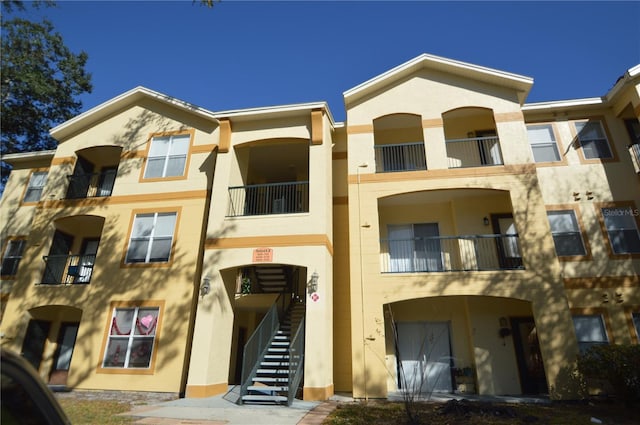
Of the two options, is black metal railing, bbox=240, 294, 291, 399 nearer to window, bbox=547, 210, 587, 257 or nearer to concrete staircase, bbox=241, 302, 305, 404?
concrete staircase, bbox=241, 302, 305, 404

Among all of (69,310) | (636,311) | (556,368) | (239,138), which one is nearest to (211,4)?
(239,138)

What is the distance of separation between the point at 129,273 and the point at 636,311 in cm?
1824

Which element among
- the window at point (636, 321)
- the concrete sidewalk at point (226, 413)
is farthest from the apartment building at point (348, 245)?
the concrete sidewalk at point (226, 413)

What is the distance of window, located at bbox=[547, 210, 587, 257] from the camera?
44.0 feet

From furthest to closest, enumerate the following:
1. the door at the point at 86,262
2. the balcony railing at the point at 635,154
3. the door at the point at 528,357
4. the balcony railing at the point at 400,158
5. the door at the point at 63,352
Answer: the balcony railing at the point at 400,158 → the door at the point at 86,262 → the door at the point at 63,352 → the balcony railing at the point at 635,154 → the door at the point at 528,357

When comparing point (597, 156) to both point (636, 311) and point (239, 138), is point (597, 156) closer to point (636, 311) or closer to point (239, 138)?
point (636, 311)

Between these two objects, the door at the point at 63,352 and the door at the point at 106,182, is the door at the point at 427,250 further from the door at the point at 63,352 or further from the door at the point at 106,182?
the door at the point at 63,352

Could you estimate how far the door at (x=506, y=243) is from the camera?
13586mm

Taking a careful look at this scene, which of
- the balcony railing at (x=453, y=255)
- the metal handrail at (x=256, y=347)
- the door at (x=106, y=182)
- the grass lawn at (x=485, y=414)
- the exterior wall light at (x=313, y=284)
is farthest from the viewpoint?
the door at (x=106, y=182)

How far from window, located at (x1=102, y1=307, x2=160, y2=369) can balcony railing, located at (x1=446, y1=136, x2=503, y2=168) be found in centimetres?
1310

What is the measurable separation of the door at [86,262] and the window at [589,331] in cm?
1860

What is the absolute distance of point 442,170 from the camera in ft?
44.9

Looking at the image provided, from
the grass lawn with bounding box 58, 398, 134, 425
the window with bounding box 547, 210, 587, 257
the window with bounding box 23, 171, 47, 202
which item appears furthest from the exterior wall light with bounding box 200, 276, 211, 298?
the window with bounding box 547, 210, 587, 257

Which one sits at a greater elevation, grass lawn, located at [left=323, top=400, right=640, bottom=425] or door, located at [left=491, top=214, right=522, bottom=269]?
door, located at [left=491, top=214, right=522, bottom=269]
